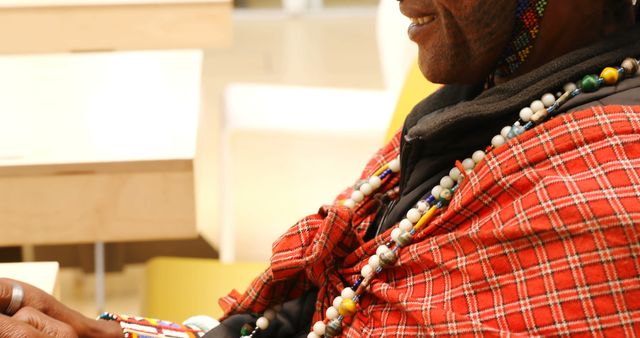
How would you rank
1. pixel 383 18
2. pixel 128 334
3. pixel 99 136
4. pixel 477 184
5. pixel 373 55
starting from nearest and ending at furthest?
1. pixel 477 184
2. pixel 128 334
3. pixel 99 136
4. pixel 383 18
5. pixel 373 55

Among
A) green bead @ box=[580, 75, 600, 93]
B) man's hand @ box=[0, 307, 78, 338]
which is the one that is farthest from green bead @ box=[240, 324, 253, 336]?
green bead @ box=[580, 75, 600, 93]

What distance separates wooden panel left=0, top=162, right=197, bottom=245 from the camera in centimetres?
164

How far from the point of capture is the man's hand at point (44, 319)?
43.8 inches

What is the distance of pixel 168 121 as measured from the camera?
5.79ft

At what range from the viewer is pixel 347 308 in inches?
46.1

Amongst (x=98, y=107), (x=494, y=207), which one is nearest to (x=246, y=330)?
(x=494, y=207)

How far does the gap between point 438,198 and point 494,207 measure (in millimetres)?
109

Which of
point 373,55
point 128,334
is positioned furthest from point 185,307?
point 373,55

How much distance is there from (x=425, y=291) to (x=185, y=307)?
0.73 m

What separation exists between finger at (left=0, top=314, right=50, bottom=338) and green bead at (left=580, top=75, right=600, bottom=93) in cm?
63

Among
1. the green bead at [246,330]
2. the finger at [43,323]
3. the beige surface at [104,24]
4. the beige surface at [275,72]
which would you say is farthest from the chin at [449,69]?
the beige surface at [275,72]

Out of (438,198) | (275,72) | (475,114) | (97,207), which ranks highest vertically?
(475,114)

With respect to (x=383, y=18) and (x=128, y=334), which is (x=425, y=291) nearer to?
(x=128, y=334)

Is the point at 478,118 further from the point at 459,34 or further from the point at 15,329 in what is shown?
the point at 15,329
